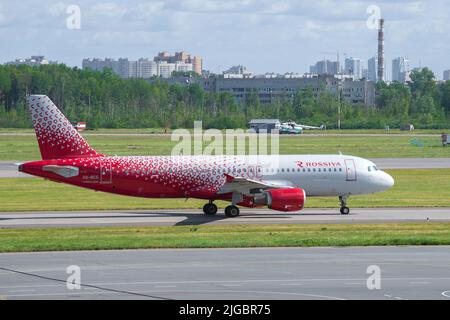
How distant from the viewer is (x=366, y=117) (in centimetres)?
A: 19212

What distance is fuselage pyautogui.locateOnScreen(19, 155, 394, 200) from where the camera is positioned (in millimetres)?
48406

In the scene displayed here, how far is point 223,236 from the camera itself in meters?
40.6

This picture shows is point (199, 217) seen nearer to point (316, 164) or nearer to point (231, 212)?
point (231, 212)

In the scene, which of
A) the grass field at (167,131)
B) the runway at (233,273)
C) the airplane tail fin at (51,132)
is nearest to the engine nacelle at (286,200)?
the airplane tail fin at (51,132)

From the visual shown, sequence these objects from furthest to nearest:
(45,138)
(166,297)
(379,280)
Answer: (45,138) < (379,280) < (166,297)

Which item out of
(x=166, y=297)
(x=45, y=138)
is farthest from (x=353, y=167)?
(x=166, y=297)

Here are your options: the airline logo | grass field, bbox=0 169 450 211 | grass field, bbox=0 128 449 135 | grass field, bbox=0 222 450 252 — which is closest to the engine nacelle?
grass field, bbox=0 222 450 252

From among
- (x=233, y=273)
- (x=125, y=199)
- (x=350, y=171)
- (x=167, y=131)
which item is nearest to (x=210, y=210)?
(x=350, y=171)

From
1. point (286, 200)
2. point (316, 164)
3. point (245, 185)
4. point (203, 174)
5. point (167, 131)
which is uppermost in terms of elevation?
point (316, 164)

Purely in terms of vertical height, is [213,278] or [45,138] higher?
[45,138]

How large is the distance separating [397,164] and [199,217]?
131ft
